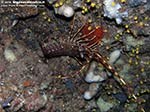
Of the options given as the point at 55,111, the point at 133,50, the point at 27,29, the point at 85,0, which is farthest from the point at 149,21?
the point at 55,111

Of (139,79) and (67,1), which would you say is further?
(139,79)

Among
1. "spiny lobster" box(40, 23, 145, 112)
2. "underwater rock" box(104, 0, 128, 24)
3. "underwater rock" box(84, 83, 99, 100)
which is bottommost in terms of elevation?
"underwater rock" box(84, 83, 99, 100)

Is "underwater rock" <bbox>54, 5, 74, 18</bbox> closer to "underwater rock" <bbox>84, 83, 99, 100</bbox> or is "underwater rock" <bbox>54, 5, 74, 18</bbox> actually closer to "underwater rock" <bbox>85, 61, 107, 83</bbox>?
"underwater rock" <bbox>85, 61, 107, 83</bbox>

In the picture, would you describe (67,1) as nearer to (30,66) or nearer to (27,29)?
(27,29)

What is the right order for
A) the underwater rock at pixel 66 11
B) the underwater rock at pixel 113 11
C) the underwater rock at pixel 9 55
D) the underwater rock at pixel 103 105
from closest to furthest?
the underwater rock at pixel 113 11
the underwater rock at pixel 66 11
the underwater rock at pixel 9 55
the underwater rock at pixel 103 105

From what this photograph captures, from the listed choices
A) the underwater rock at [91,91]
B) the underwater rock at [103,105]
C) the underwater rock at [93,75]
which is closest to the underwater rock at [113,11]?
the underwater rock at [93,75]

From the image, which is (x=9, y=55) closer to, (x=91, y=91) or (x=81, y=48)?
(x=81, y=48)

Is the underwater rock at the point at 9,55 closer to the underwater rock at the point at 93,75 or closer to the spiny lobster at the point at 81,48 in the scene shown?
the spiny lobster at the point at 81,48

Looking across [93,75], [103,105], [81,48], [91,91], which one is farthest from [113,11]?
[103,105]

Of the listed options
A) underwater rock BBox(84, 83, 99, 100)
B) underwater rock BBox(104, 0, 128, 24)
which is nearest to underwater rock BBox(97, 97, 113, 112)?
underwater rock BBox(84, 83, 99, 100)
